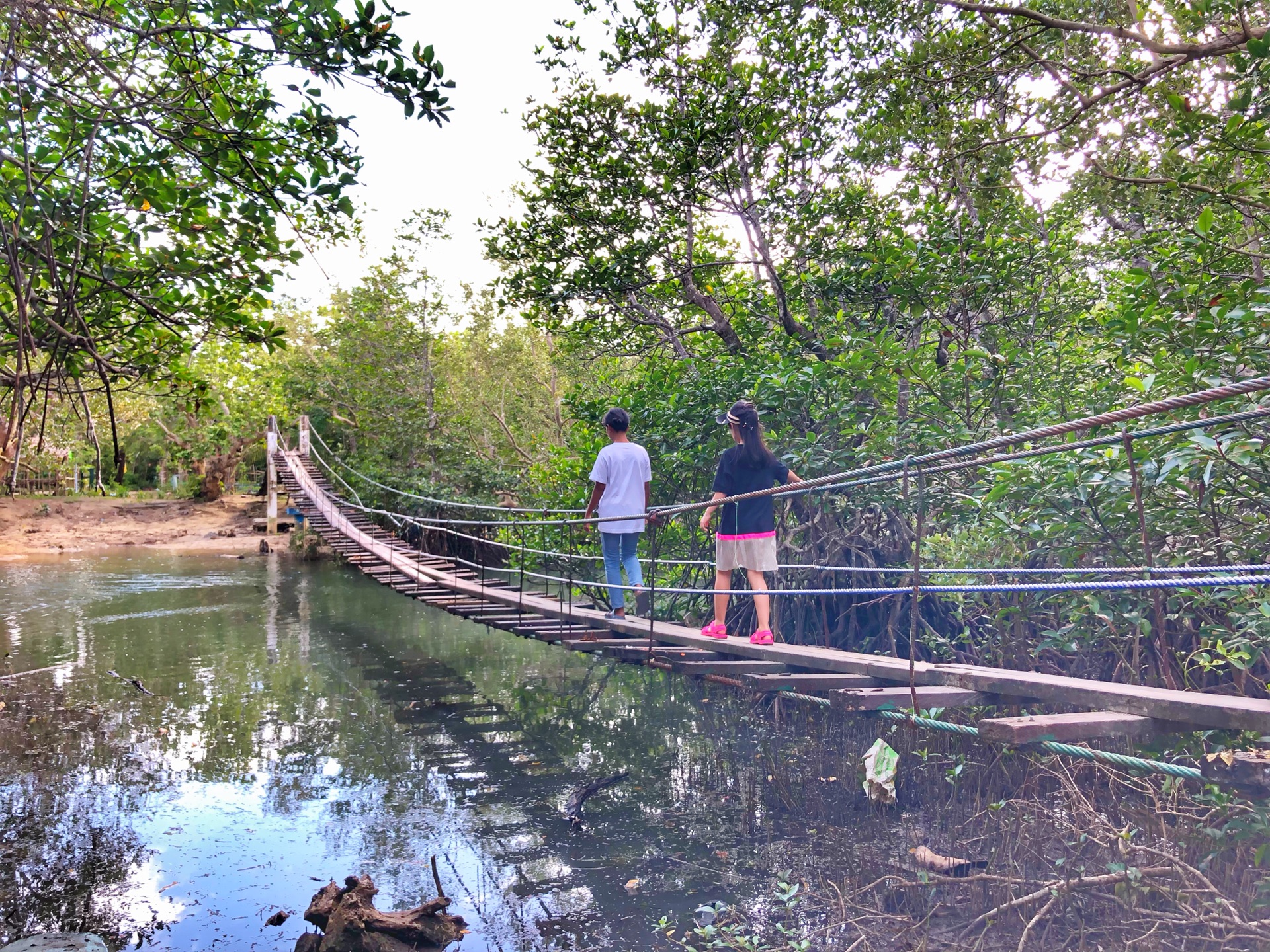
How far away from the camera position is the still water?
10.2 feet

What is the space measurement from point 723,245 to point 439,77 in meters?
4.23

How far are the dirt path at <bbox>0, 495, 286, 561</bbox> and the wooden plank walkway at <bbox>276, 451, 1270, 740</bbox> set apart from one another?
11.3 meters

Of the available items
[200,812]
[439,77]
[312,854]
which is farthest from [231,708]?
[439,77]

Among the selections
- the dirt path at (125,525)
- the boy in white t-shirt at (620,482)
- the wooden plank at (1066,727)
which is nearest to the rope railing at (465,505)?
the boy in white t-shirt at (620,482)

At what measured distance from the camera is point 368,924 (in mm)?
2717

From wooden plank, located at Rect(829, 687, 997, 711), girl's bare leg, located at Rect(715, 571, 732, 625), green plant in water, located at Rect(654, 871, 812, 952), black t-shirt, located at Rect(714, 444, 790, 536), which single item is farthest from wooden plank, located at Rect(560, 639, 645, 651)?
wooden plank, located at Rect(829, 687, 997, 711)

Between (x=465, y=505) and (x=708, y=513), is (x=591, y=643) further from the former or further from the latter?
(x=465, y=505)

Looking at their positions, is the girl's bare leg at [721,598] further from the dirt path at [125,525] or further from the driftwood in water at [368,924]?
the dirt path at [125,525]

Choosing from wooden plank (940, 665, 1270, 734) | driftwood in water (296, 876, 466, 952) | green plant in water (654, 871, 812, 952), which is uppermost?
wooden plank (940, 665, 1270, 734)

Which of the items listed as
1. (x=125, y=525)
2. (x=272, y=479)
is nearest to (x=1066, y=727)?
(x=272, y=479)

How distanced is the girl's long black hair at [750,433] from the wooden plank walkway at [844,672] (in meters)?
0.72

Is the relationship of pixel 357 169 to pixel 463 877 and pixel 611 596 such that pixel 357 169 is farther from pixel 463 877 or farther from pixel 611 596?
pixel 463 877

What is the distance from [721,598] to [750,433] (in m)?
0.71

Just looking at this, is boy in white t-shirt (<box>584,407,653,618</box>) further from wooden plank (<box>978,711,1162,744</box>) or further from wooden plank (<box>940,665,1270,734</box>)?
wooden plank (<box>978,711,1162,744</box>)
